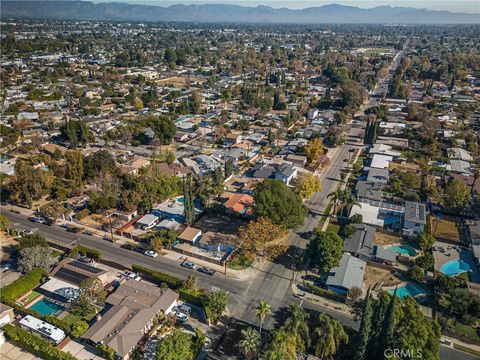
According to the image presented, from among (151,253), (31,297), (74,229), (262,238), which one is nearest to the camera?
(31,297)

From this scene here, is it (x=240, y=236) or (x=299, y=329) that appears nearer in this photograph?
(x=299, y=329)

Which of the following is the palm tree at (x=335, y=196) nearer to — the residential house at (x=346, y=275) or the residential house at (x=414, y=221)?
the residential house at (x=414, y=221)

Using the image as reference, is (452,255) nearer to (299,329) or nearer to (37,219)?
(299,329)

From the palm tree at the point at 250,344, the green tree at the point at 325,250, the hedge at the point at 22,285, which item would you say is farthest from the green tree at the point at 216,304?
the hedge at the point at 22,285

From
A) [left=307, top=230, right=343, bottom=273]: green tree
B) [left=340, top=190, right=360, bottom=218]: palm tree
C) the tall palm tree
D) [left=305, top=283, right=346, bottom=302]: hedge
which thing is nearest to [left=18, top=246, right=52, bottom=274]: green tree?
the tall palm tree

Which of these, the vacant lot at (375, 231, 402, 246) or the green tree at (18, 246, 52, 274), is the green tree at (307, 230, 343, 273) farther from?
the green tree at (18, 246, 52, 274)

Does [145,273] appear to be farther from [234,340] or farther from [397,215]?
[397,215]

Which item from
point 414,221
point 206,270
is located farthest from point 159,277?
point 414,221
